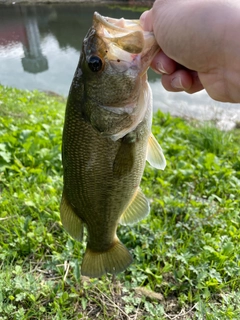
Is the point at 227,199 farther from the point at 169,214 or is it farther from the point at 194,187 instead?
the point at 169,214

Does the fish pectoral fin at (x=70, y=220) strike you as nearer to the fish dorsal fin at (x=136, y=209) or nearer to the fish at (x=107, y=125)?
the fish at (x=107, y=125)

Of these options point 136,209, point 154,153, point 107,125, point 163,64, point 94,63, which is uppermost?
point 94,63

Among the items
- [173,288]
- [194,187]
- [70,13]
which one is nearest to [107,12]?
[70,13]

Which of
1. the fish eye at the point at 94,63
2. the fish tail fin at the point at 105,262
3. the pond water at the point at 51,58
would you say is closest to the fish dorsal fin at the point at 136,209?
the fish tail fin at the point at 105,262

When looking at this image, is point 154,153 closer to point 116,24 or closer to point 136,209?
point 136,209

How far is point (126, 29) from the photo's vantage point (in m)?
1.52

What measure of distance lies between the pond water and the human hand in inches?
237

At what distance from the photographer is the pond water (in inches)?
384

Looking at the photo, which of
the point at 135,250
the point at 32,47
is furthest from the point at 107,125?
the point at 32,47

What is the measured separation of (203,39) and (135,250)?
178 centimetres

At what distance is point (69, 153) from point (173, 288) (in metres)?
1.46

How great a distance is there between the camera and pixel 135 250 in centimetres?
276

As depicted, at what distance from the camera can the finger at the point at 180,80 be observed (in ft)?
6.32

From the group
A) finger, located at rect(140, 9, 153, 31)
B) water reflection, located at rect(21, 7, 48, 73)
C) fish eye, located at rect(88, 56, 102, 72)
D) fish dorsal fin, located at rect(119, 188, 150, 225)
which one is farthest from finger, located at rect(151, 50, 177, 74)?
water reflection, located at rect(21, 7, 48, 73)
